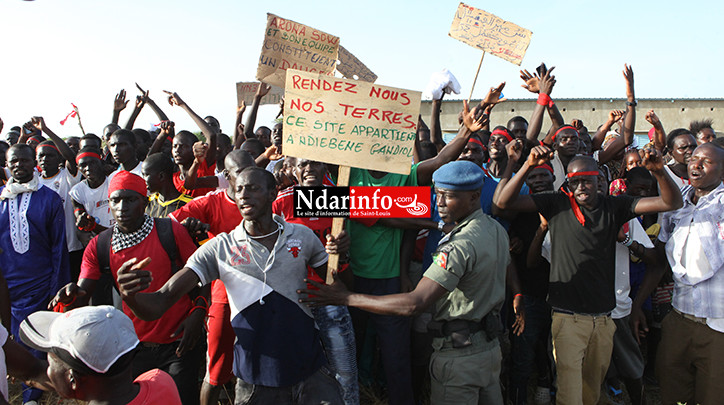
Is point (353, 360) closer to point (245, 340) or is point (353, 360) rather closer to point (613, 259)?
point (245, 340)

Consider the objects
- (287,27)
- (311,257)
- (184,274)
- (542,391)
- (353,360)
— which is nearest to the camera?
(184,274)

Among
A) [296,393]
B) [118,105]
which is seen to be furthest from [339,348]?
[118,105]

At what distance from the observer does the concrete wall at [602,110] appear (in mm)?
27266

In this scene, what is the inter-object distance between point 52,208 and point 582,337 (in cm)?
518

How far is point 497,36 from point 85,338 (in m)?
6.82

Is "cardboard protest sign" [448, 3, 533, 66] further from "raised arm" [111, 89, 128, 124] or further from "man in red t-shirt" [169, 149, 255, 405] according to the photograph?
"raised arm" [111, 89, 128, 124]

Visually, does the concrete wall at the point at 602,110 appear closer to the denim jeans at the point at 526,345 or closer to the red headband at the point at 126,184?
the denim jeans at the point at 526,345

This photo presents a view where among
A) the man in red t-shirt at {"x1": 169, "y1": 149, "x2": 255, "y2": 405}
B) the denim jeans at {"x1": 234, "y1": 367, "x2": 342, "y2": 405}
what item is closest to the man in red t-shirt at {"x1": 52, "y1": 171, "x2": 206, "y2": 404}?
the man in red t-shirt at {"x1": 169, "y1": 149, "x2": 255, "y2": 405}

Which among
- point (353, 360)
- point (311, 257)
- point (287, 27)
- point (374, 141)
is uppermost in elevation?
point (287, 27)

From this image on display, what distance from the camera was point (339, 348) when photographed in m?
3.33

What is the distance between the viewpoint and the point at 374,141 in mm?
3096

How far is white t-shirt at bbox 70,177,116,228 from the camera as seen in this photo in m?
5.10

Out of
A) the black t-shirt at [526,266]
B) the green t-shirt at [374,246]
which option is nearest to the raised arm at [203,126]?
the green t-shirt at [374,246]

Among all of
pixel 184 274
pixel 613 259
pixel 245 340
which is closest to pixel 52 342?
pixel 184 274
